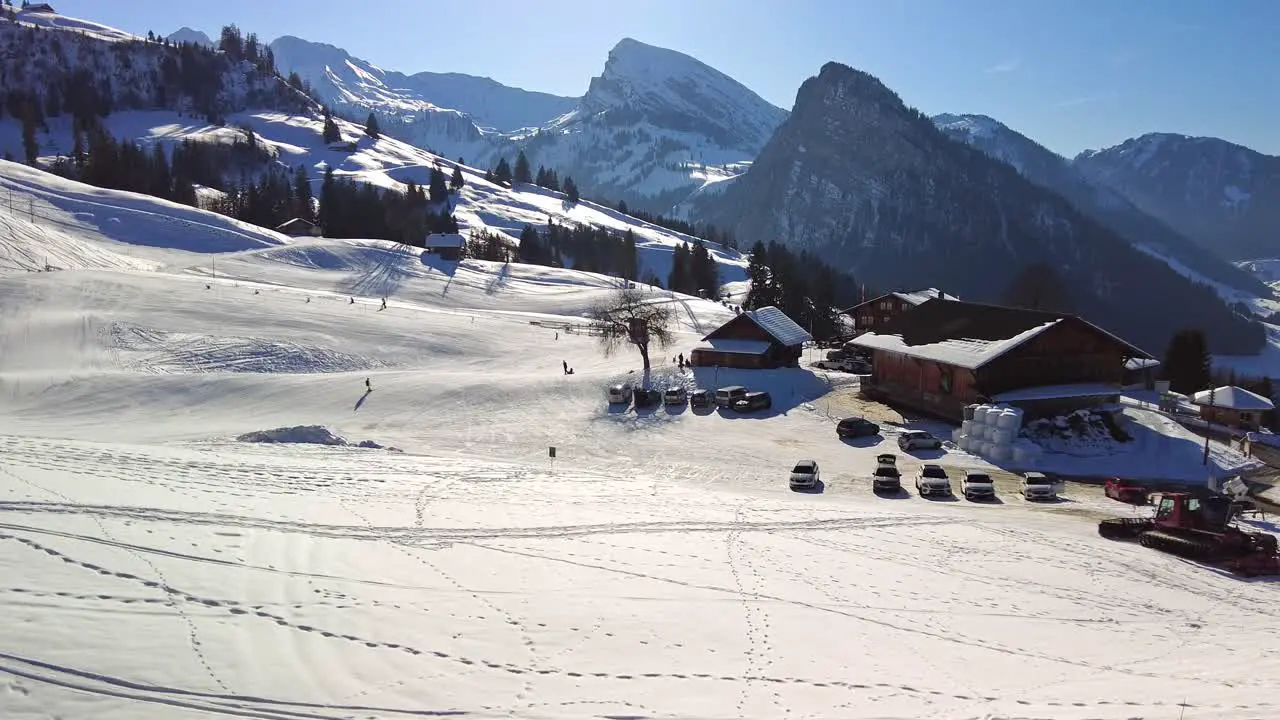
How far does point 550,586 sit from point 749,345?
40.1 metres

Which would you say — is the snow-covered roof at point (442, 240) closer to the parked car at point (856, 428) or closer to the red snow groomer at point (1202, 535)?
the parked car at point (856, 428)

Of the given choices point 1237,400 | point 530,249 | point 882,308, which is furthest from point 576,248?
point 1237,400

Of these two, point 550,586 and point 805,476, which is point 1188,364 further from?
point 550,586

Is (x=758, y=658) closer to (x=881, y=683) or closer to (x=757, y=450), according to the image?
(x=881, y=683)

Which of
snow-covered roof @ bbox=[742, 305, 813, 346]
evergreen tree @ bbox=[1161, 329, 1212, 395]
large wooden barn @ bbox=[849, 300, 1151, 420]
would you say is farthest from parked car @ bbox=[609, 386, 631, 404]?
evergreen tree @ bbox=[1161, 329, 1212, 395]

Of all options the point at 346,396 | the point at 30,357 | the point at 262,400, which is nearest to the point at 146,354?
the point at 30,357

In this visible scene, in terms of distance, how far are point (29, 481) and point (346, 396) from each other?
88.1 ft

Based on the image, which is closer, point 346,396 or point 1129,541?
point 1129,541

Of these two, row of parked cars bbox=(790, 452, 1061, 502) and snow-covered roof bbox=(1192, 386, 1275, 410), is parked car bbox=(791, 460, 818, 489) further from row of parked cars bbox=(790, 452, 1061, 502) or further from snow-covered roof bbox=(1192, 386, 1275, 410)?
snow-covered roof bbox=(1192, 386, 1275, 410)

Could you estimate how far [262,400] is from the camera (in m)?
40.8

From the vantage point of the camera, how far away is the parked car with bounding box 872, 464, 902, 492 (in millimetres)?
29812

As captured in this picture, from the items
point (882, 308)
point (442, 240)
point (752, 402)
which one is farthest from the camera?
point (442, 240)

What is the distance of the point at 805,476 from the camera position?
30656 millimetres

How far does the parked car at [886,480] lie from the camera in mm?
29812
